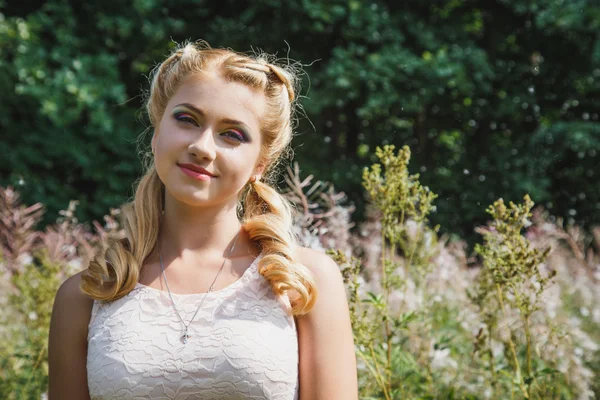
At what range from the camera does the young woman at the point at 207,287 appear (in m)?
1.73

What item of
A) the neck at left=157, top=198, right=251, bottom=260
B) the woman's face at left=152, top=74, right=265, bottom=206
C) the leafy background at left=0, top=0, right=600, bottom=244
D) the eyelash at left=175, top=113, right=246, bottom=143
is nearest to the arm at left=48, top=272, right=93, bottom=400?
the neck at left=157, top=198, right=251, bottom=260

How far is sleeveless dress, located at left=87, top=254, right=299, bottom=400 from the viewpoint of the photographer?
5.60 ft

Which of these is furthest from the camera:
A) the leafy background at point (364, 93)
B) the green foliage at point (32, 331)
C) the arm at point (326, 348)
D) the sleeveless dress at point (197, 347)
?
the leafy background at point (364, 93)

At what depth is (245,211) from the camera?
2143mm

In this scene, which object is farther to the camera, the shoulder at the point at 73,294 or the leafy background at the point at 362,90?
the leafy background at the point at 362,90

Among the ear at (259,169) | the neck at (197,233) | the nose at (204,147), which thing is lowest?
the neck at (197,233)

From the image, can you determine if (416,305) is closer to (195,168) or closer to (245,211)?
(245,211)

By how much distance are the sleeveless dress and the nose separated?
35 cm

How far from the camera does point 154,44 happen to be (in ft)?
31.4

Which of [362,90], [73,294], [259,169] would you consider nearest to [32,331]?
[73,294]

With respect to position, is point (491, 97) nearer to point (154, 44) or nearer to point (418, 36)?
point (418, 36)

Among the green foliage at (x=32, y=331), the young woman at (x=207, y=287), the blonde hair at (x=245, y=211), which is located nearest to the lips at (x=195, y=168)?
the young woman at (x=207, y=287)

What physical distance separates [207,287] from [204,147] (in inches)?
14.5

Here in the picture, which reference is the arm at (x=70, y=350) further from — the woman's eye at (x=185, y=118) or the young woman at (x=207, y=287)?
the woman's eye at (x=185, y=118)
